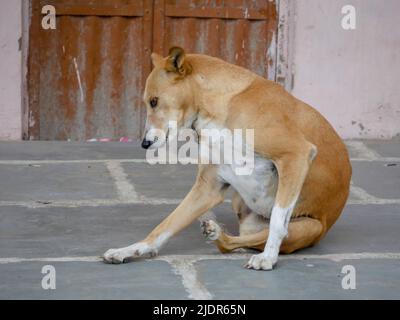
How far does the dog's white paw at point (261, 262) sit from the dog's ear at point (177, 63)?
1.04 meters

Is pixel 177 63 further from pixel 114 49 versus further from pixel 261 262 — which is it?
pixel 114 49

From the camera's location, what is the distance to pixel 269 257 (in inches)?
200

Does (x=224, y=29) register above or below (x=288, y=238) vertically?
above

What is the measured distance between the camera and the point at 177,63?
5.31 m

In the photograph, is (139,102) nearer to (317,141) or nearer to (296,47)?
(296,47)

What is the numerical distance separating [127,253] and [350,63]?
395 cm

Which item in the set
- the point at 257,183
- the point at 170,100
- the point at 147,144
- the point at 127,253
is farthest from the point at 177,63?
the point at 127,253

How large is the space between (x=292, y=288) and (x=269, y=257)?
34 centimetres

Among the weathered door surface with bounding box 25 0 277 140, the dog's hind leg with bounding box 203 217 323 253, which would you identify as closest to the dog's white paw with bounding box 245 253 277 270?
the dog's hind leg with bounding box 203 217 323 253

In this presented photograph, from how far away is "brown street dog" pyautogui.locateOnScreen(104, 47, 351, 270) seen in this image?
202 inches

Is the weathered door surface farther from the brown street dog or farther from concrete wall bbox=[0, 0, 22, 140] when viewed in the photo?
the brown street dog

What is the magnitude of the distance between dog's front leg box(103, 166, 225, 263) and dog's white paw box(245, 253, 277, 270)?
1.75 ft

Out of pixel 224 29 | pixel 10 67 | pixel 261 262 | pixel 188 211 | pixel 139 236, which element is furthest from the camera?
pixel 224 29
